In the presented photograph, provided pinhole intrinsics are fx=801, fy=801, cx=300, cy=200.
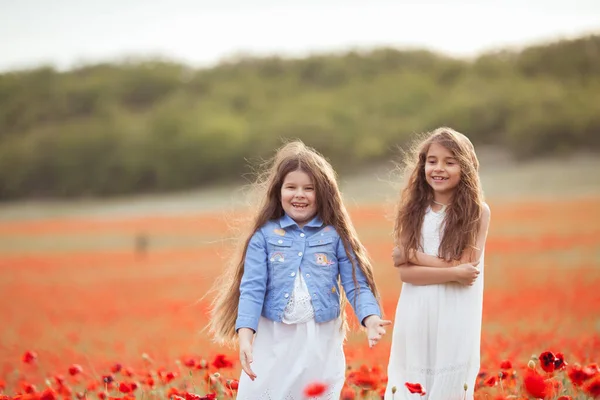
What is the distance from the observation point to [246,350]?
321cm

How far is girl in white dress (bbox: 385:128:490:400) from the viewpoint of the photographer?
140 inches

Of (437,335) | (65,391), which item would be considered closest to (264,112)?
(65,391)

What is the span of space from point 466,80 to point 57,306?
45793mm

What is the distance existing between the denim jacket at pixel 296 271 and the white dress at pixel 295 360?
43 millimetres

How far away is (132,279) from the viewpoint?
48.9 ft

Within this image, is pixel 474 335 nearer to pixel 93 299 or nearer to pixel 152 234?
pixel 93 299

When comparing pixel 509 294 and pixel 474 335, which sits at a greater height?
pixel 474 335

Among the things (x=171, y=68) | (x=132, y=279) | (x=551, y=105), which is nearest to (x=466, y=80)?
(x=551, y=105)

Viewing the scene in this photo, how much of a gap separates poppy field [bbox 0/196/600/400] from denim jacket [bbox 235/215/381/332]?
0.92 feet

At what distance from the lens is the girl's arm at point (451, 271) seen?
11.4 ft

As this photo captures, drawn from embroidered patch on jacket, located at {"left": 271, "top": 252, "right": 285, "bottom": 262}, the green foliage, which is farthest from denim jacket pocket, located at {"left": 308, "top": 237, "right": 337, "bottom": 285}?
the green foliage

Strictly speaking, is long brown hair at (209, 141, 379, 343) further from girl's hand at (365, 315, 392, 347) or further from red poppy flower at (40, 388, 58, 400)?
red poppy flower at (40, 388, 58, 400)

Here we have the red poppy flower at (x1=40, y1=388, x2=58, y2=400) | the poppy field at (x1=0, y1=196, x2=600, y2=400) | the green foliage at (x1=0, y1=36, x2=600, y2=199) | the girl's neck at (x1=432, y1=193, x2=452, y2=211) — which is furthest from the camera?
the green foliage at (x1=0, y1=36, x2=600, y2=199)

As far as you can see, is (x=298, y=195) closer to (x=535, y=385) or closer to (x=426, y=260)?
(x=426, y=260)
